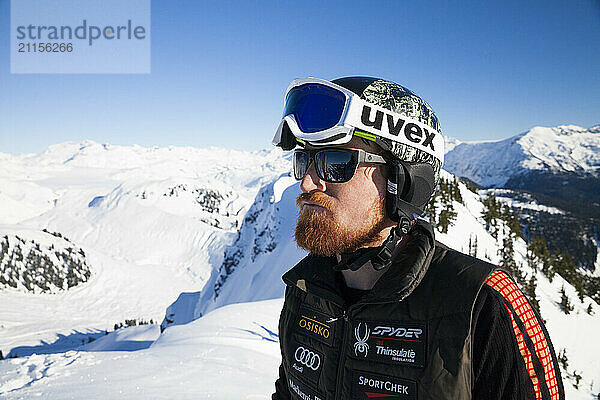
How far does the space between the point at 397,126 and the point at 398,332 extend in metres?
1.34

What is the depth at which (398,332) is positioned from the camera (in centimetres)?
193

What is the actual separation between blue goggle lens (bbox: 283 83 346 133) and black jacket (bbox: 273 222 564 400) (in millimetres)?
976

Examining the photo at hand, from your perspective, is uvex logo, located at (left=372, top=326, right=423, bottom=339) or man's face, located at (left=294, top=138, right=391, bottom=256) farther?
man's face, located at (left=294, top=138, right=391, bottom=256)

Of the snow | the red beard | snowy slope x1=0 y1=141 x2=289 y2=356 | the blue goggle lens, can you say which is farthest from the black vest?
snowy slope x1=0 y1=141 x2=289 y2=356

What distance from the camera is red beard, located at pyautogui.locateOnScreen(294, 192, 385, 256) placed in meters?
2.21

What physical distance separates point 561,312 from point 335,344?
4416 cm

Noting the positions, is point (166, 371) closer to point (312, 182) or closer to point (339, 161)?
point (312, 182)

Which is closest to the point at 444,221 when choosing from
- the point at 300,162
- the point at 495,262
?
the point at 495,262

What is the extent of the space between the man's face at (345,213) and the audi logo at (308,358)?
0.72 meters

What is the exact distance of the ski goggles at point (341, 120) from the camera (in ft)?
7.52

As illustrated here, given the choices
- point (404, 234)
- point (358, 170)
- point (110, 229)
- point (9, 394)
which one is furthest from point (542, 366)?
point (110, 229)

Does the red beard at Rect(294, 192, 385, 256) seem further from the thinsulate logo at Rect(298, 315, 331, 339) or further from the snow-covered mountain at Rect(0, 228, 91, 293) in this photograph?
the snow-covered mountain at Rect(0, 228, 91, 293)

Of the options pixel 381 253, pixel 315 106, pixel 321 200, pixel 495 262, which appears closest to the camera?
pixel 381 253

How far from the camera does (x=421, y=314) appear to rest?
73.7 inches
